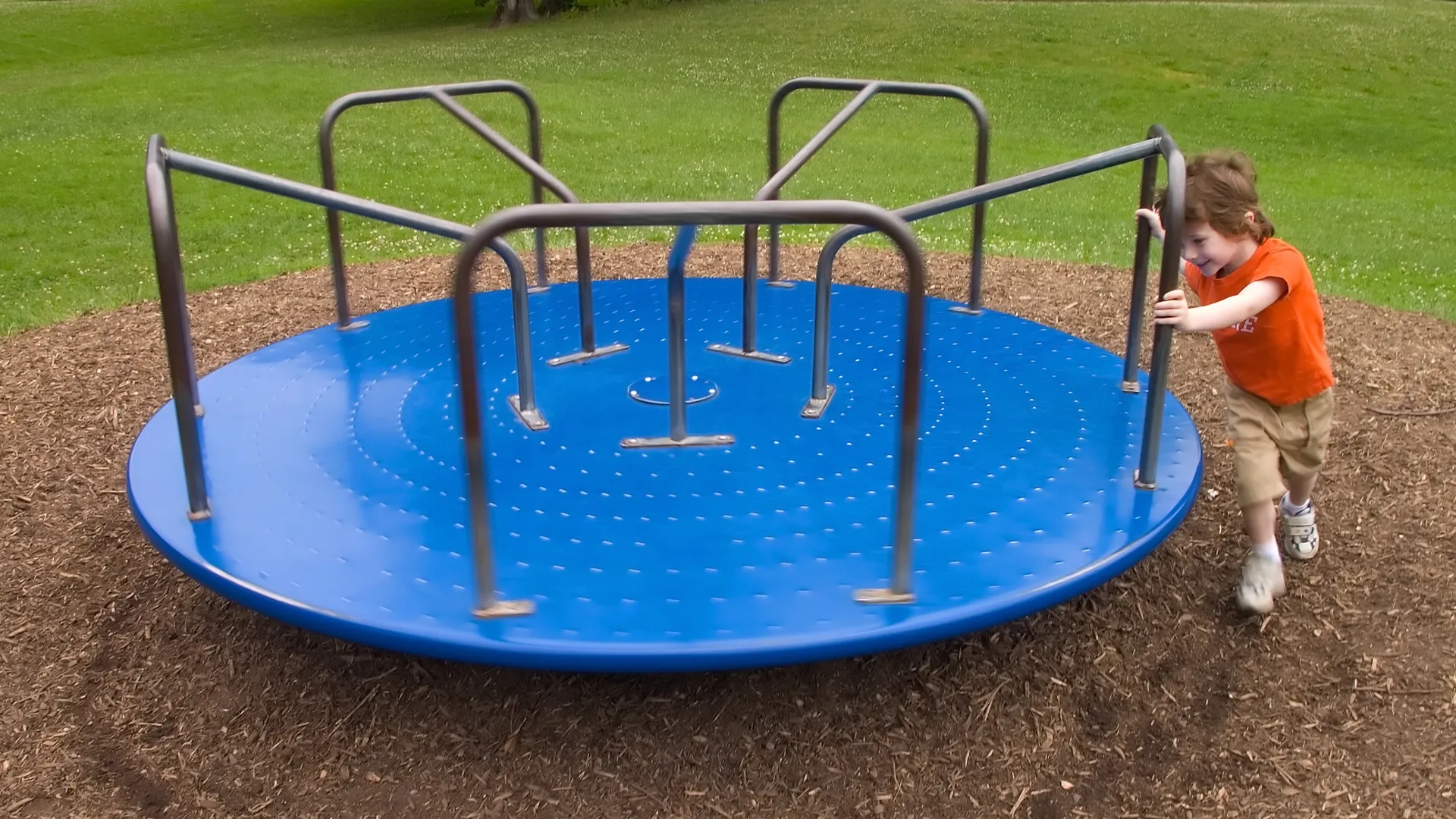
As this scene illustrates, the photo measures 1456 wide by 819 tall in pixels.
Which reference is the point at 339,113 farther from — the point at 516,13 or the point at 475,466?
the point at 516,13

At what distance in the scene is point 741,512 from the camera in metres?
2.68

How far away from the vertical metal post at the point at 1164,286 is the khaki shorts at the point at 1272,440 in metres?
0.27

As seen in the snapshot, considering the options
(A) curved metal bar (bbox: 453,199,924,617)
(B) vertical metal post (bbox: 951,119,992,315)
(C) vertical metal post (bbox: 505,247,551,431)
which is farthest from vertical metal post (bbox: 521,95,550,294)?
(A) curved metal bar (bbox: 453,199,924,617)

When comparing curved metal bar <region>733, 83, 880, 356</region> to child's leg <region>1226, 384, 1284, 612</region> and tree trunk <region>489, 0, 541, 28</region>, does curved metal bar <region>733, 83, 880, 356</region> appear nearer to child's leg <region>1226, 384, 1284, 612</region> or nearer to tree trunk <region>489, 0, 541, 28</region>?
child's leg <region>1226, 384, 1284, 612</region>

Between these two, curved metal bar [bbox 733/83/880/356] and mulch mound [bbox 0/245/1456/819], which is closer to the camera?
mulch mound [bbox 0/245/1456/819]

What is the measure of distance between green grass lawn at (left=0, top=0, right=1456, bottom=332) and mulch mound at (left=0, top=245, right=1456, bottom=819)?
9.50 ft

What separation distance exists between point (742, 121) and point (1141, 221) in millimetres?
10128

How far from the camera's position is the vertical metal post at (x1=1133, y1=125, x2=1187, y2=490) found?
7.79 feet

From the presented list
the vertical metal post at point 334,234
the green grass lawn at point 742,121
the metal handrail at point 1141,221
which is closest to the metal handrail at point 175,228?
the metal handrail at point 1141,221

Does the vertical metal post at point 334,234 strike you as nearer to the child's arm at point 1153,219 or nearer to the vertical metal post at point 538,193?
the vertical metal post at point 538,193

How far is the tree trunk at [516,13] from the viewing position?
23.2 meters

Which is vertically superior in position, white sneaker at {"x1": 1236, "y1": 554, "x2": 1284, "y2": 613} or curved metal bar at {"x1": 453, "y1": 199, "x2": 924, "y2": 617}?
curved metal bar at {"x1": 453, "y1": 199, "x2": 924, "y2": 617}

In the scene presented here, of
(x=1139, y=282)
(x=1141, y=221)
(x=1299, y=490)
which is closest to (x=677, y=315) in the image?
(x=1141, y=221)

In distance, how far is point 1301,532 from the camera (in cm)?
327
